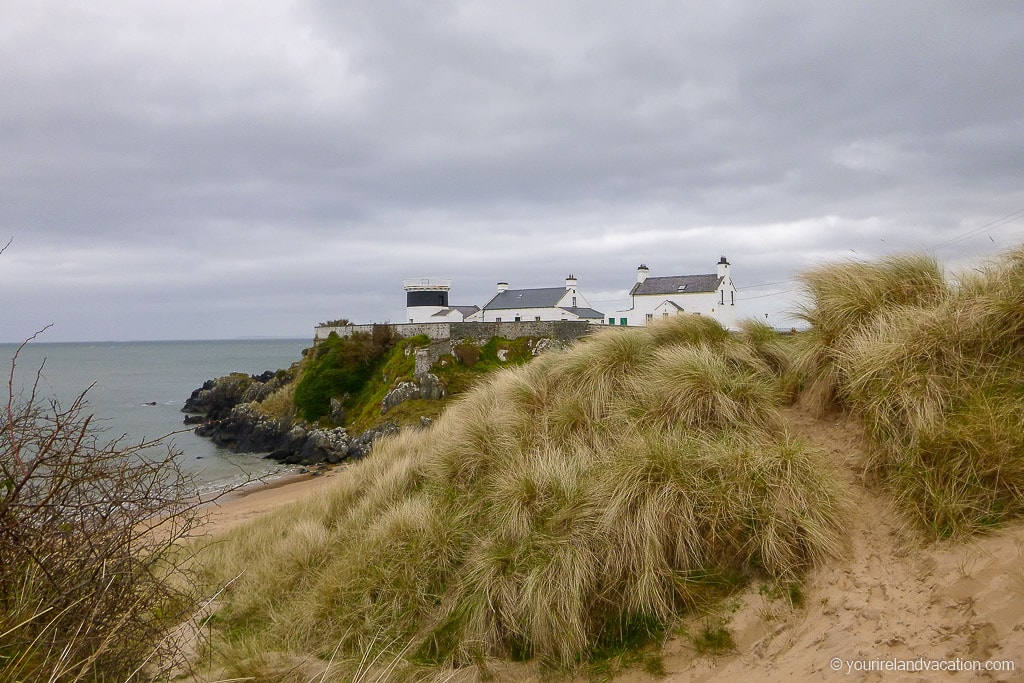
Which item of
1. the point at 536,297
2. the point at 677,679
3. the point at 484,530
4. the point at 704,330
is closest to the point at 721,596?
the point at 677,679

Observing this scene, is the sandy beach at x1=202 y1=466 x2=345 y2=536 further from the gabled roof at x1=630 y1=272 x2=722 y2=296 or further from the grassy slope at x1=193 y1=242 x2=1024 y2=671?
the gabled roof at x1=630 y1=272 x2=722 y2=296

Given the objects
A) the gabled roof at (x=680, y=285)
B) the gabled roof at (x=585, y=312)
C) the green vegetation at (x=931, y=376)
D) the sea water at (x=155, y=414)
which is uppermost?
the gabled roof at (x=680, y=285)

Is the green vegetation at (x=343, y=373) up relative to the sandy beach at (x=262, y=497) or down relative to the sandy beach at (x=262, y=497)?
up

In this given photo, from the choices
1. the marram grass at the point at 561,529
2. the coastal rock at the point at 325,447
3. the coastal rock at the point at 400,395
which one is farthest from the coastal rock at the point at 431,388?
the marram grass at the point at 561,529

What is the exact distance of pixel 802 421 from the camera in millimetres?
6777

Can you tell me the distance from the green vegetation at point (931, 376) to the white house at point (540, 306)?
28.9 m

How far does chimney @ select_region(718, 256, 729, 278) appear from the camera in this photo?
3180 cm

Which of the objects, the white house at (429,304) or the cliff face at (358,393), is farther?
the white house at (429,304)

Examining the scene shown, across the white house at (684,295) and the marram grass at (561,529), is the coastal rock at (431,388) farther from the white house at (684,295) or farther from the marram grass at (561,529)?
the marram grass at (561,529)

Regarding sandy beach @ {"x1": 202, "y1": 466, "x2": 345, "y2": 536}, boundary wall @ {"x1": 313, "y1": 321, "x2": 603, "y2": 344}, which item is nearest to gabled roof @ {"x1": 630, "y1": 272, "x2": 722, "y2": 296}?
boundary wall @ {"x1": 313, "y1": 321, "x2": 603, "y2": 344}

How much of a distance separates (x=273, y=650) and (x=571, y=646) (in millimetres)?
2650

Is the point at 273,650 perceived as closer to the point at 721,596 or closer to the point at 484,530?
the point at 484,530

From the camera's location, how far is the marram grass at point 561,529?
4.86 m

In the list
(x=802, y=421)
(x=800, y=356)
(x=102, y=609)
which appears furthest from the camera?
(x=800, y=356)
